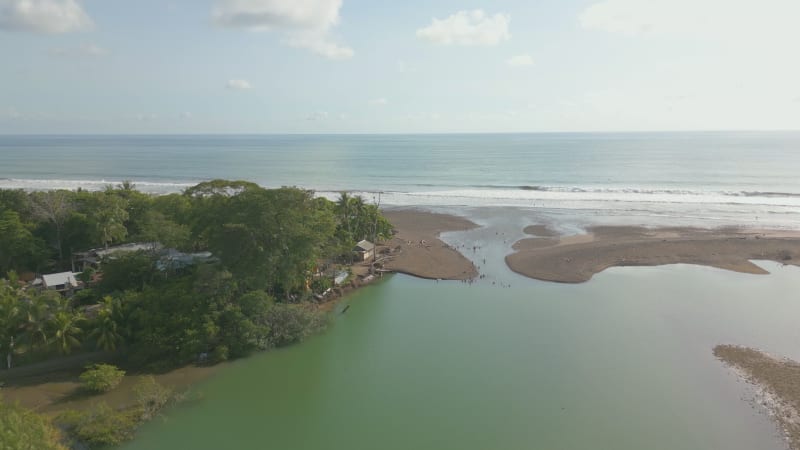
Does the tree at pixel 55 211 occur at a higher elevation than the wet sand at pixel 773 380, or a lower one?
higher

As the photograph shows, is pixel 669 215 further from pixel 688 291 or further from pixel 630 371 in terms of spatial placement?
pixel 630 371

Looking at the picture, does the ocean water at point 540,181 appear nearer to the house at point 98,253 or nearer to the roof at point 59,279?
the house at point 98,253

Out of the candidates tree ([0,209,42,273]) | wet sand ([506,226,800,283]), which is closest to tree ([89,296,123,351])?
tree ([0,209,42,273])

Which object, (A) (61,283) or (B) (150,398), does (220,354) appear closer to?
(B) (150,398)

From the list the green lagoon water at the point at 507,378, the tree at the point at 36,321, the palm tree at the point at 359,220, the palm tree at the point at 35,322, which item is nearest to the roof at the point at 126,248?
the tree at the point at 36,321

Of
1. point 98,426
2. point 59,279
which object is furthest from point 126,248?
point 98,426

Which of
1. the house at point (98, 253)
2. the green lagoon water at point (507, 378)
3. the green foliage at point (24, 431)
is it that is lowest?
the green lagoon water at point (507, 378)
